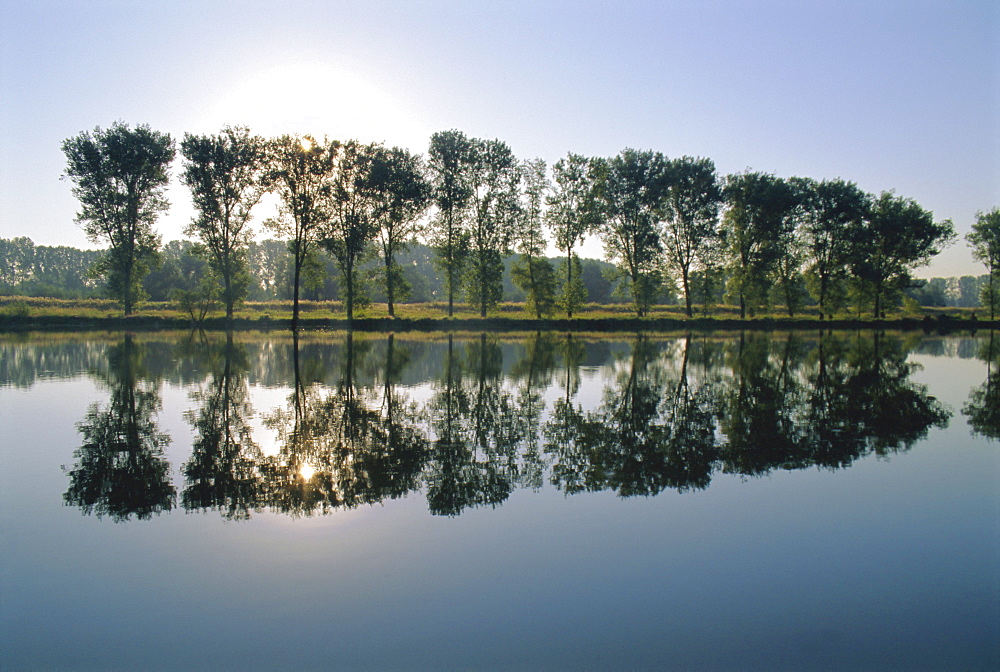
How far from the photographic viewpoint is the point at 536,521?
5.71 metres

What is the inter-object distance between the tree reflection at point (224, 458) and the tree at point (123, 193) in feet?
135

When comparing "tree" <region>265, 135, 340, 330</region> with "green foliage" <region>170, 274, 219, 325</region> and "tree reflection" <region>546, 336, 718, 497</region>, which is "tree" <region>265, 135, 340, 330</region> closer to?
"green foliage" <region>170, 274, 219, 325</region>

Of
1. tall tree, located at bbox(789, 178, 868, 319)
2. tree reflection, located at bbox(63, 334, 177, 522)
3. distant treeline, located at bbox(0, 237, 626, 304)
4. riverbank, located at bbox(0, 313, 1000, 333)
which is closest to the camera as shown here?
tree reflection, located at bbox(63, 334, 177, 522)

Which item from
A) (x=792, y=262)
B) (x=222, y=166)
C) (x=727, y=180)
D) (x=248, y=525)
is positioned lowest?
(x=248, y=525)

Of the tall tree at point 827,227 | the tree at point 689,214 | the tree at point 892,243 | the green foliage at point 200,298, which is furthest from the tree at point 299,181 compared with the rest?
the tree at point 892,243

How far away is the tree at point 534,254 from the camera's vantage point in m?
52.1

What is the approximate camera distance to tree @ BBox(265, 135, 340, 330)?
43375mm

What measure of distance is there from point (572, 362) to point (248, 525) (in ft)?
52.8

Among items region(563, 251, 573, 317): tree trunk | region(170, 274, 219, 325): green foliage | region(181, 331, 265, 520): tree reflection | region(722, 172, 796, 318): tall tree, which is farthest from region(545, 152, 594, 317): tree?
region(181, 331, 265, 520): tree reflection

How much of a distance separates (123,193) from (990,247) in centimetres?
8552

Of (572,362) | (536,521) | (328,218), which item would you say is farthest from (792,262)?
(536,521)

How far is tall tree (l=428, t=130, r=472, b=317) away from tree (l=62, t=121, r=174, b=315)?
21.2 metres

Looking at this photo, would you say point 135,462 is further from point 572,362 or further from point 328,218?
point 328,218

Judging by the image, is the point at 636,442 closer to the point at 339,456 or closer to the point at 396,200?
the point at 339,456
